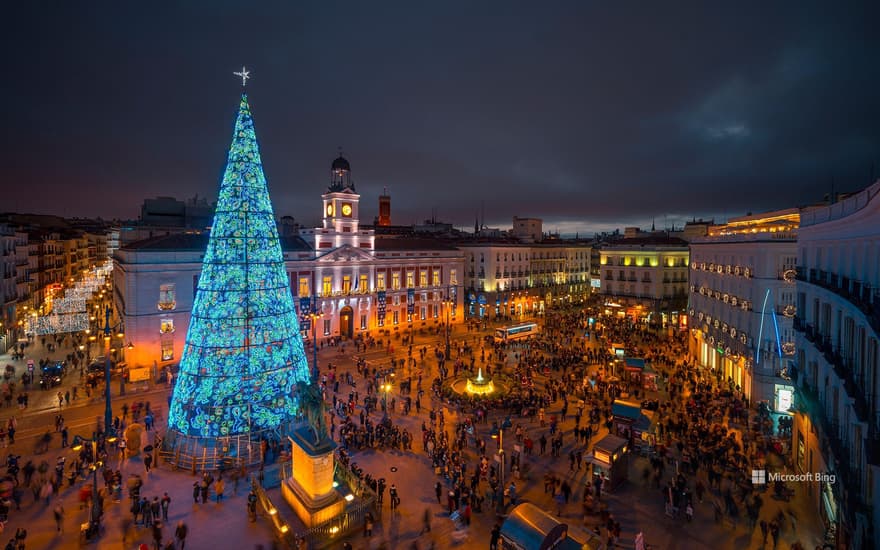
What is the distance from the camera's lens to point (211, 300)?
20.9m

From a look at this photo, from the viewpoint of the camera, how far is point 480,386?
31.1m

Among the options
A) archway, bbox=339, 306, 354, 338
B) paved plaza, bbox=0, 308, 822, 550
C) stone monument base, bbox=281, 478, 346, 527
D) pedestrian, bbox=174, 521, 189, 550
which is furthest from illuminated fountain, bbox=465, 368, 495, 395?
archway, bbox=339, 306, 354, 338

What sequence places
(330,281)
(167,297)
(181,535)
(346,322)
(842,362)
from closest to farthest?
1. (181,535)
2. (842,362)
3. (167,297)
4. (330,281)
5. (346,322)

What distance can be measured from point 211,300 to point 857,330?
2490 cm

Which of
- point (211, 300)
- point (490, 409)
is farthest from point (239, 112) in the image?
point (490, 409)

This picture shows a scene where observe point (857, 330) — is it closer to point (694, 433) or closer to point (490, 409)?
point (694, 433)

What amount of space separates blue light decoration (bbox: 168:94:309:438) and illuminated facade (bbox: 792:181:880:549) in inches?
842

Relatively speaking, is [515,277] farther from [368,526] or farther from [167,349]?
[368,526]

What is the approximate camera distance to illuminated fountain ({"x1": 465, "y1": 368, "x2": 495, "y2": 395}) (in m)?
30.9

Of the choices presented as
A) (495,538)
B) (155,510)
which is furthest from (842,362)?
(155,510)

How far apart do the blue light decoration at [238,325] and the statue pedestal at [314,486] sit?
532 centimetres

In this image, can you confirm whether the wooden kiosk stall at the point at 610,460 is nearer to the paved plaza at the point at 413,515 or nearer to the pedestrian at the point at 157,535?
the paved plaza at the point at 413,515

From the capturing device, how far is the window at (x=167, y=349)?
37844 millimetres

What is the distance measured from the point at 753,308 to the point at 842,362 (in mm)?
17048
